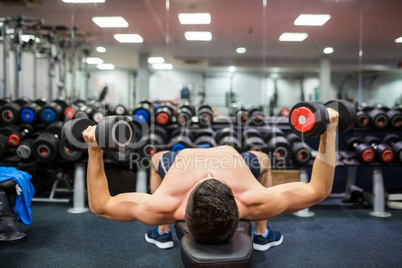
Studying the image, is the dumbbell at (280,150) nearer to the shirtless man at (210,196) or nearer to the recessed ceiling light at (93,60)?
the shirtless man at (210,196)

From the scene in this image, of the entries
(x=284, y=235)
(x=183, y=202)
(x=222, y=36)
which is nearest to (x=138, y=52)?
(x=222, y=36)

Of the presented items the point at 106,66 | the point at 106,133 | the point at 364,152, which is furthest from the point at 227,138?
the point at 106,66

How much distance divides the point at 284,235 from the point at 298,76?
485 centimetres

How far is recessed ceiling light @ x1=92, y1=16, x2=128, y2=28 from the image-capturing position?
493cm

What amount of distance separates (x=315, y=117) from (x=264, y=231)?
1.24m

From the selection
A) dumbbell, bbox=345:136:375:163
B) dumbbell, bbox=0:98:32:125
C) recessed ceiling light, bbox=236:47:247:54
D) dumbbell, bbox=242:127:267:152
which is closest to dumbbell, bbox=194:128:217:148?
dumbbell, bbox=242:127:267:152

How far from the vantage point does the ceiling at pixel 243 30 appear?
14.6 feet

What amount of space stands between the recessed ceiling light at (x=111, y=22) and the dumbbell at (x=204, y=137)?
272 cm

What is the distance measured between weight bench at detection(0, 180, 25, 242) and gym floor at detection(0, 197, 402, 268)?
8 cm

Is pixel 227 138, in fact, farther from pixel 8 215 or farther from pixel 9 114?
pixel 9 114

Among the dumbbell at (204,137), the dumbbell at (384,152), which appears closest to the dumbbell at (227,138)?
the dumbbell at (204,137)

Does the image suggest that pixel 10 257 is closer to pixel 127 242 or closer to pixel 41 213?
pixel 127 242

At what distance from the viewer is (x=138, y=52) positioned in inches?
253

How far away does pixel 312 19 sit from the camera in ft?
15.9
